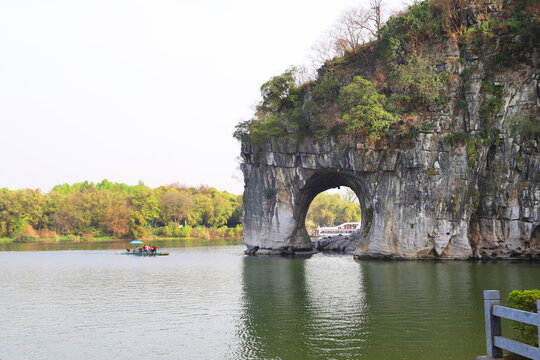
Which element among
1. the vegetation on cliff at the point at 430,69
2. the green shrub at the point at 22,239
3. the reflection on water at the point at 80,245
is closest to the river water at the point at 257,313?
the vegetation on cliff at the point at 430,69

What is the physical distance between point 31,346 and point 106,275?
1775cm

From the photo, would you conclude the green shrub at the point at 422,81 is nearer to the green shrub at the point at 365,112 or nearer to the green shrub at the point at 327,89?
the green shrub at the point at 365,112

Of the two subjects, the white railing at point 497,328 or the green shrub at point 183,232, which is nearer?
the white railing at point 497,328

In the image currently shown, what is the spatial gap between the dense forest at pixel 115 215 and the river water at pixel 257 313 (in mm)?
57551

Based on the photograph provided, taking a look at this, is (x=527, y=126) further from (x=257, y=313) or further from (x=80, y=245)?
(x=80, y=245)

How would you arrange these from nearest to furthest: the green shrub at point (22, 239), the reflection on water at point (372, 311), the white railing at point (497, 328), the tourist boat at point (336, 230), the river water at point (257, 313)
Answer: the white railing at point (497, 328), the reflection on water at point (372, 311), the river water at point (257, 313), the green shrub at point (22, 239), the tourist boat at point (336, 230)

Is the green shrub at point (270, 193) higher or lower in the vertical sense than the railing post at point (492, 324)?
higher

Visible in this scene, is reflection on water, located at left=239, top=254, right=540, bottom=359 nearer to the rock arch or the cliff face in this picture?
the rock arch

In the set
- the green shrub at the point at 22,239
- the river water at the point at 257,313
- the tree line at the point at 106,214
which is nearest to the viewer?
the river water at the point at 257,313

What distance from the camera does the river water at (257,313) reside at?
12859mm

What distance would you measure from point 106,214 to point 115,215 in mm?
1511

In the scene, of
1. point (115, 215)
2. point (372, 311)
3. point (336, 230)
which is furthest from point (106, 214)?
point (372, 311)

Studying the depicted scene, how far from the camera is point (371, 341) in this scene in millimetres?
13242

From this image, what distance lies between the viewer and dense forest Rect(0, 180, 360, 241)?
84875 mm
